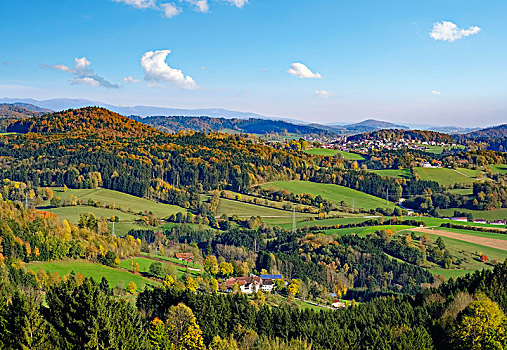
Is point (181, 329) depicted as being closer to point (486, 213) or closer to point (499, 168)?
point (486, 213)

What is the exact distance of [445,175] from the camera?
12481 cm

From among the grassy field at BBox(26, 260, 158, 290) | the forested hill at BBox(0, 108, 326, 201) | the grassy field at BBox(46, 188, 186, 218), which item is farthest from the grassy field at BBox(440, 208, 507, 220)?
the grassy field at BBox(26, 260, 158, 290)

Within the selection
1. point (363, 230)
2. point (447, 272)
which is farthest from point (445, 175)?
point (447, 272)

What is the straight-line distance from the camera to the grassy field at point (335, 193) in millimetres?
108794

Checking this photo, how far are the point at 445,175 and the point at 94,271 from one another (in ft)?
320

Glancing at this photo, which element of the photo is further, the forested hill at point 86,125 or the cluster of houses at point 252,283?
the forested hill at point 86,125

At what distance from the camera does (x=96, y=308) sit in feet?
67.1

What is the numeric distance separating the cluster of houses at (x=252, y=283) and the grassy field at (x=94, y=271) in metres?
10.1

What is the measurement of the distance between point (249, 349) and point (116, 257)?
33.6m

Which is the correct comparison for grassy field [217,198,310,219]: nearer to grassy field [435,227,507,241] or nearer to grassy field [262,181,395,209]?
grassy field [262,181,395,209]

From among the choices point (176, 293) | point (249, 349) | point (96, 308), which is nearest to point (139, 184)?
point (176, 293)

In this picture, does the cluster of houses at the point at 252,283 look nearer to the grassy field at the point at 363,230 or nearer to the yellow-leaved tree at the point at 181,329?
the grassy field at the point at 363,230

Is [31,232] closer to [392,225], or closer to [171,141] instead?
[392,225]

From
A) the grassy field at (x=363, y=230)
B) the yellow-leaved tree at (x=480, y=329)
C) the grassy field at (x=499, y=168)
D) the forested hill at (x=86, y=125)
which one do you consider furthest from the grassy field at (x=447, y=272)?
the forested hill at (x=86, y=125)
